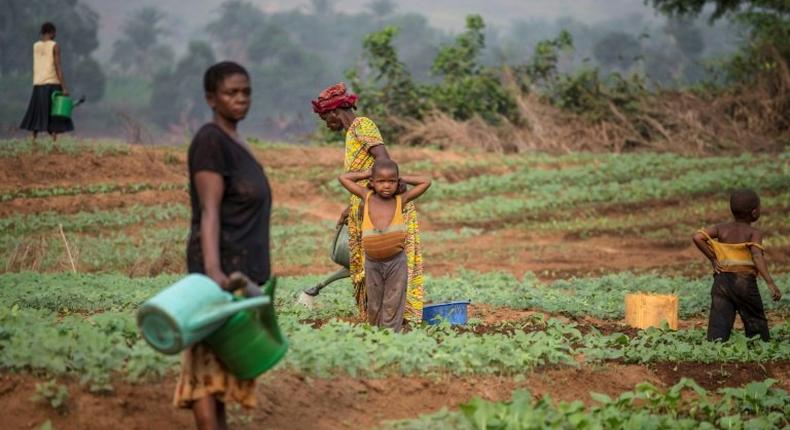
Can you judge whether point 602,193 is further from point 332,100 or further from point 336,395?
point 336,395

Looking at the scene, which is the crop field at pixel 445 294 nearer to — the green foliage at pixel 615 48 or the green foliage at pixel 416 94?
the green foliage at pixel 416 94

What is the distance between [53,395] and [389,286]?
2900 millimetres

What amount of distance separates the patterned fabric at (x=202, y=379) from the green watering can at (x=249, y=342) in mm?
46

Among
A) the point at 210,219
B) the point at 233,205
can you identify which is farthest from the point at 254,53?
the point at 210,219

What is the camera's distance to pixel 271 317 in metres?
5.18

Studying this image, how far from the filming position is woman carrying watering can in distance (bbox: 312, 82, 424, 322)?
8422mm

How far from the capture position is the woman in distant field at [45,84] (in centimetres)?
1800

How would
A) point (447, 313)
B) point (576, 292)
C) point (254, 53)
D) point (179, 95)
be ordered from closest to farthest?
point (447, 313), point (576, 292), point (179, 95), point (254, 53)

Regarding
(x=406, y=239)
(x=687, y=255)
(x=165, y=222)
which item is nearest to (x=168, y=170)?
(x=165, y=222)

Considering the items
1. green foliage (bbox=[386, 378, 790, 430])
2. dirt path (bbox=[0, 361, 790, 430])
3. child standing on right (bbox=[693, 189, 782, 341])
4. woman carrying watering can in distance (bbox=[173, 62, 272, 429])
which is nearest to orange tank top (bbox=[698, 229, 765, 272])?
child standing on right (bbox=[693, 189, 782, 341])

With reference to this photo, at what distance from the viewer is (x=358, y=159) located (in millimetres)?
8594

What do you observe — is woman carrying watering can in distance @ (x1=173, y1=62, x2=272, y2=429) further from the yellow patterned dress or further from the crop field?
the yellow patterned dress

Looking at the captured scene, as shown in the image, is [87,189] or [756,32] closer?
[87,189]

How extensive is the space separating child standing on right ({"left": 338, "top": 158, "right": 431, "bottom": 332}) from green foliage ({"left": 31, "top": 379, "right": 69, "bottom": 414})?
2.76 m
